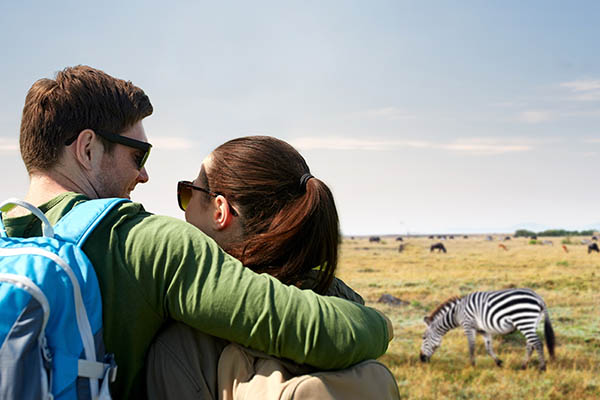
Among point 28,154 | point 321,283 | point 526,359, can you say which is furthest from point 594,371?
point 28,154

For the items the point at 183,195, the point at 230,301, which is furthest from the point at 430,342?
the point at 230,301

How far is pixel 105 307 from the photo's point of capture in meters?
1.60

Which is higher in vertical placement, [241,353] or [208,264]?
[208,264]

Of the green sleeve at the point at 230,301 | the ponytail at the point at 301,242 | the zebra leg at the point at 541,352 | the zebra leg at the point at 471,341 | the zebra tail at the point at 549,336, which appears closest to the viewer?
the green sleeve at the point at 230,301

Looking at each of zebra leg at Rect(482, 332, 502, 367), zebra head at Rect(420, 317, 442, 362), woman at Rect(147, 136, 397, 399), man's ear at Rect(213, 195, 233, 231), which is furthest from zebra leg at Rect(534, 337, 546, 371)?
man's ear at Rect(213, 195, 233, 231)

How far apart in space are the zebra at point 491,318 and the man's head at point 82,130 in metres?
10.9

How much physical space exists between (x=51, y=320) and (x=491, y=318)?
12.8 meters

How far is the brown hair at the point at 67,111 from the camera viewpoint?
6.35 feet

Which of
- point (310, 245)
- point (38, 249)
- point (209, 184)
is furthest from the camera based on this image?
point (209, 184)

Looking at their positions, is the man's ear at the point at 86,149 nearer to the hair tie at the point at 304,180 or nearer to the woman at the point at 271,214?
the woman at the point at 271,214

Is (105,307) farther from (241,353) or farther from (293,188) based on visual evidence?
(293,188)

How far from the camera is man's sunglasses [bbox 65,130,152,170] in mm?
1990

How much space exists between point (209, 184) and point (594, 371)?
11079mm

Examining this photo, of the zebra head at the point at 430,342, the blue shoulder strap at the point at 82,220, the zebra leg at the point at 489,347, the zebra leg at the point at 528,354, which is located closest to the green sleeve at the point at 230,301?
the blue shoulder strap at the point at 82,220
